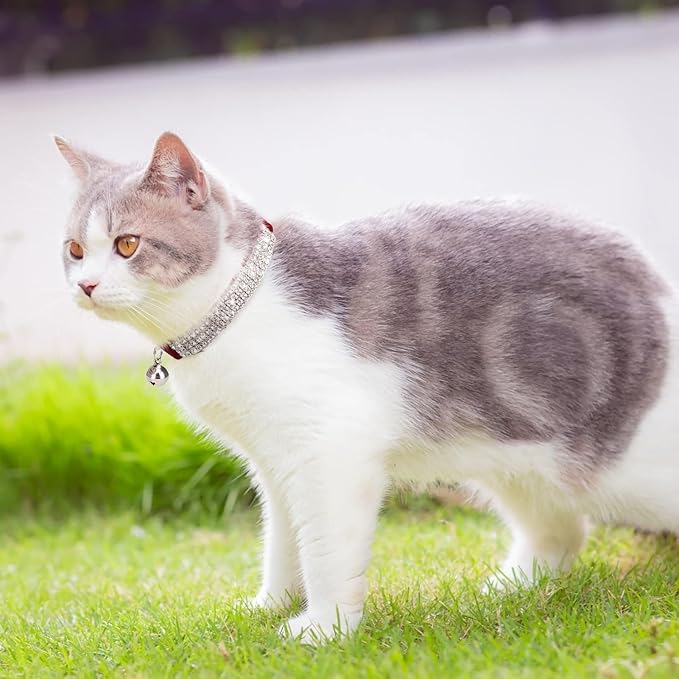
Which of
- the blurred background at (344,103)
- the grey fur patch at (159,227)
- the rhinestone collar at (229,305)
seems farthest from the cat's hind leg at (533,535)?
the blurred background at (344,103)

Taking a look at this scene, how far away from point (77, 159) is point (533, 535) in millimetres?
1400

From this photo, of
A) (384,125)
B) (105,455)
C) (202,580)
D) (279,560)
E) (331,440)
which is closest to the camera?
(331,440)

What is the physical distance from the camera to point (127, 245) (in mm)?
1911

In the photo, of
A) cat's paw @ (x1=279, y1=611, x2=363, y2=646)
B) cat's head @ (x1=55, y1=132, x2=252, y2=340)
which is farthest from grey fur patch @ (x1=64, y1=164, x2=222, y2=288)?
cat's paw @ (x1=279, y1=611, x2=363, y2=646)

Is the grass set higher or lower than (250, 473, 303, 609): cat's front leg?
lower

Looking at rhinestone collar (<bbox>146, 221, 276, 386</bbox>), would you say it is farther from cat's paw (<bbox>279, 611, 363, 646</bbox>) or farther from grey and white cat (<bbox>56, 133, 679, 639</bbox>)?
cat's paw (<bbox>279, 611, 363, 646</bbox>)

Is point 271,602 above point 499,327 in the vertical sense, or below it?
below

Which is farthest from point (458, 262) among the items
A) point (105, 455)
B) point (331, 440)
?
point (105, 455)

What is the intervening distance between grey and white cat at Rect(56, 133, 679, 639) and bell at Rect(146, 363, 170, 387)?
29 mm

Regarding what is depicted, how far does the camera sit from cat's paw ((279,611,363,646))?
1.86 metres

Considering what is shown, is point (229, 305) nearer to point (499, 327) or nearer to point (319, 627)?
point (499, 327)

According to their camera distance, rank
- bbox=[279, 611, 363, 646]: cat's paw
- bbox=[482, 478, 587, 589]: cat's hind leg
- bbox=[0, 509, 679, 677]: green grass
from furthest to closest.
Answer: bbox=[482, 478, 587, 589]: cat's hind leg, bbox=[279, 611, 363, 646]: cat's paw, bbox=[0, 509, 679, 677]: green grass

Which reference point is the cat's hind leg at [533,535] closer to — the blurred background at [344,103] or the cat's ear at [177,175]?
the cat's ear at [177,175]

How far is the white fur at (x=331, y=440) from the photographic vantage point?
1.88 metres
